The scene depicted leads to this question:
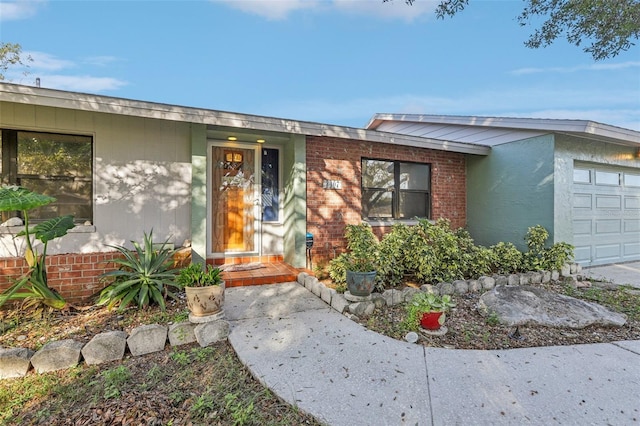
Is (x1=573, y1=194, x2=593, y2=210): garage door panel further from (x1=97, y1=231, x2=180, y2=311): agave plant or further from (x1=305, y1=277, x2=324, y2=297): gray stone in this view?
(x1=97, y1=231, x2=180, y2=311): agave plant

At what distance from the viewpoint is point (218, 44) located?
10.2m

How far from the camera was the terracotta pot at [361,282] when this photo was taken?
161 inches

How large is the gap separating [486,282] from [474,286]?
0.30 metres

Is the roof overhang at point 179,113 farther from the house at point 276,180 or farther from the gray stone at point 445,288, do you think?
the gray stone at point 445,288

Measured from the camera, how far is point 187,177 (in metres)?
5.25

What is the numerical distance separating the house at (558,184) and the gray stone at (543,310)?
2.57 m

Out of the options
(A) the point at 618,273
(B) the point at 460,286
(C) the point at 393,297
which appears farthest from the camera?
(A) the point at 618,273

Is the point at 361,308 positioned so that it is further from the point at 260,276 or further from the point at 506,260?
the point at 506,260

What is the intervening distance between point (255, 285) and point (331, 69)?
11543 mm

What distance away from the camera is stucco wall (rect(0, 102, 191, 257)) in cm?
443


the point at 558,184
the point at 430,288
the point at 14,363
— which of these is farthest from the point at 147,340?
the point at 558,184

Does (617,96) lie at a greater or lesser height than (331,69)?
lesser

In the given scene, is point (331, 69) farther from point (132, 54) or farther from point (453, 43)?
point (132, 54)

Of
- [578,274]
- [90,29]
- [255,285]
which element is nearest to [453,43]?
[578,274]
